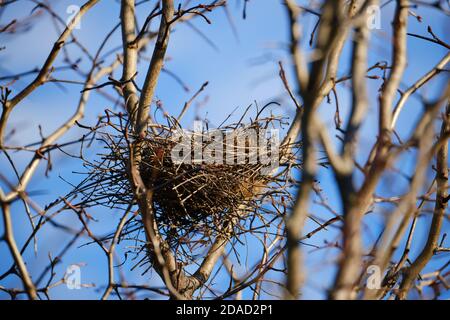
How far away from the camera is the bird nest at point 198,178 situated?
3.58m

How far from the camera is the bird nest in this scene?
3576mm

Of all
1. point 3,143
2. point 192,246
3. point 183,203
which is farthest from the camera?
point 192,246

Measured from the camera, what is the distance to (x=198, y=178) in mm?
3582

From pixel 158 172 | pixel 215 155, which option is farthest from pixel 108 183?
pixel 215 155

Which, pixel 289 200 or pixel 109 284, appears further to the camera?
pixel 289 200
